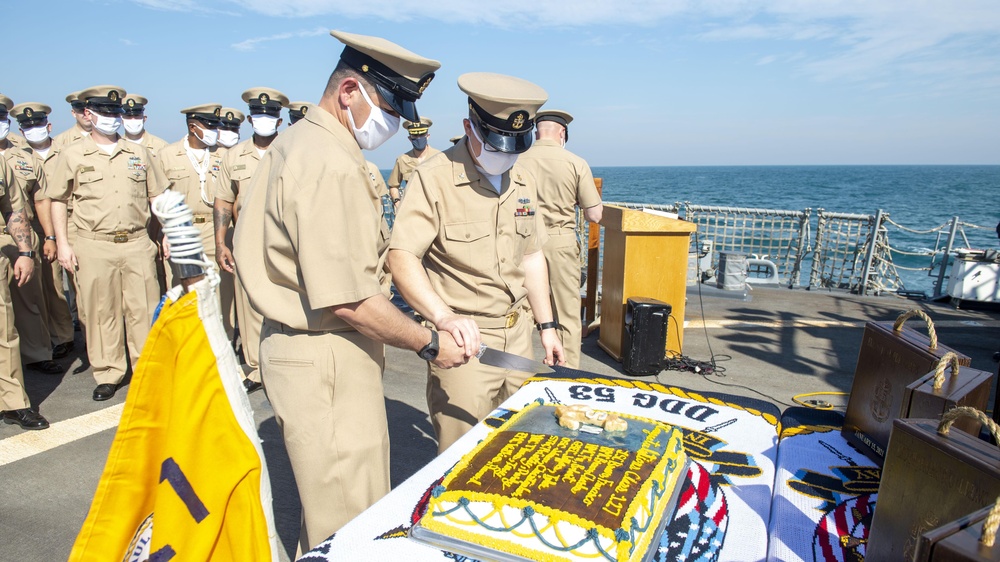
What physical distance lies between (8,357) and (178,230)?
4.23 metres

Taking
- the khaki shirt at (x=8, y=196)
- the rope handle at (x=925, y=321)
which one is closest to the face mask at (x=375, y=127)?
the rope handle at (x=925, y=321)

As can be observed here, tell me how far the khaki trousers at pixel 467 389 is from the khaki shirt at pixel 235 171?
335cm

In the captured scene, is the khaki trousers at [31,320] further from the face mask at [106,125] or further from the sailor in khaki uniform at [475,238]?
the sailor in khaki uniform at [475,238]

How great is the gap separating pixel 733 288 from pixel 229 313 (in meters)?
7.66

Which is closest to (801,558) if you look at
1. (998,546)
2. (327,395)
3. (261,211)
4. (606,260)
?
(998,546)

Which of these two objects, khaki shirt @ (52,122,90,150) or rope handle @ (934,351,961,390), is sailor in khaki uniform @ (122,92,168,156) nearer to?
khaki shirt @ (52,122,90,150)

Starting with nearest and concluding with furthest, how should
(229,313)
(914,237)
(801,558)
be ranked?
(801,558) → (229,313) → (914,237)

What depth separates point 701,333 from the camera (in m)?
7.35

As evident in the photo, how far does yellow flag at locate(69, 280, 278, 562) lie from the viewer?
149 cm

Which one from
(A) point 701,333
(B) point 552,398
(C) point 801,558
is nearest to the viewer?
(C) point 801,558

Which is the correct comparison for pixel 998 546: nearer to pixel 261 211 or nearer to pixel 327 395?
pixel 327 395

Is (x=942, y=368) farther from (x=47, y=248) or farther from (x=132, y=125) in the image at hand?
(x=132, y=125)

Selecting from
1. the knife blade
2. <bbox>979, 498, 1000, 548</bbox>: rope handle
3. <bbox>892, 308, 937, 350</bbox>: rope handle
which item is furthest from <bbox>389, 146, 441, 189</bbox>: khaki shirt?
<bbox>979, 498, 1000, 548</bbox>: rope handle

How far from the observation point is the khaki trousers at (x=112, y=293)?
17.0 ft
